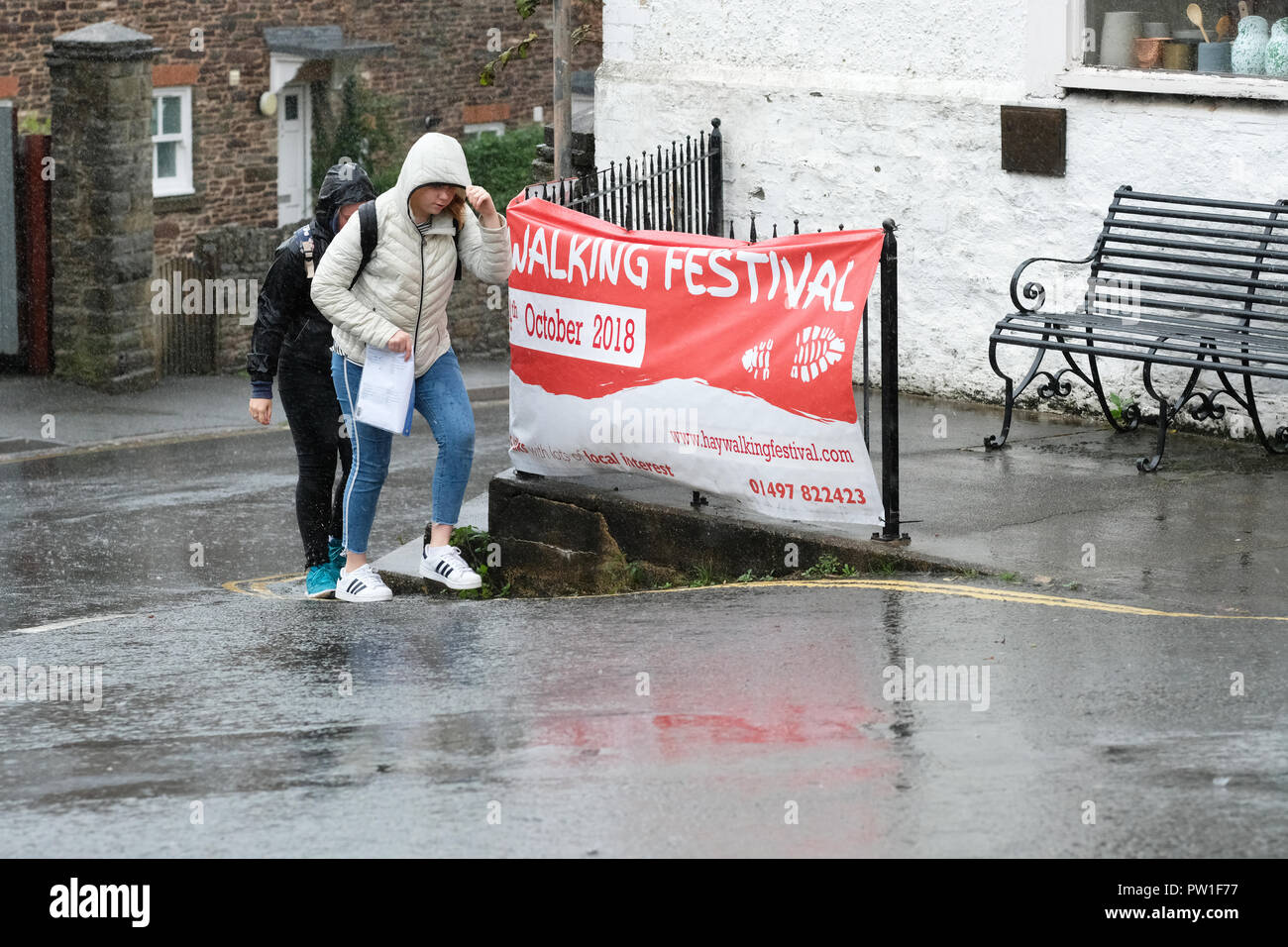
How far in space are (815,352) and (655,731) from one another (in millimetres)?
2518

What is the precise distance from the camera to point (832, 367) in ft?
25.5

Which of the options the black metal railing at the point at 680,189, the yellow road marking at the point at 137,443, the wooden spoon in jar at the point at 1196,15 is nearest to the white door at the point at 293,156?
the yellow road marking at the point at 137,443

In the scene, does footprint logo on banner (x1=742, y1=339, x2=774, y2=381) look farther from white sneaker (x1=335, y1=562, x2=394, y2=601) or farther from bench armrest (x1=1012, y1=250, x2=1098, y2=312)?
bench armrest (x1=1012, y1=250, x2=1098, y2=312)

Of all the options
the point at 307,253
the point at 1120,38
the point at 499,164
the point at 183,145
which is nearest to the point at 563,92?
the point at 1120,38

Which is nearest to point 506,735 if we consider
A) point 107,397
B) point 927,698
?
point 927,698

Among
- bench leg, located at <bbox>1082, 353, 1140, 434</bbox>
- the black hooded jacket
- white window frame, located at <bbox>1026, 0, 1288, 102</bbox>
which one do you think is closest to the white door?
white window frame, located at <bbox>1026, 0, 1288, 102</bbox>

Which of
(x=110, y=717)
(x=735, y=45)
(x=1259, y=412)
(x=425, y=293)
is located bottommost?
(x=110, y=717)

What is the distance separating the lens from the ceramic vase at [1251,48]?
10250 millimetres

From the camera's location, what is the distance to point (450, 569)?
8.30m

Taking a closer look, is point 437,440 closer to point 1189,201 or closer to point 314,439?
point 314,439

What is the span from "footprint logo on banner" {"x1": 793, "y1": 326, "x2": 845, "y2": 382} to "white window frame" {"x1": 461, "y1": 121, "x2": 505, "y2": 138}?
72.9ft

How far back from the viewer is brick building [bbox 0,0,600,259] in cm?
2420

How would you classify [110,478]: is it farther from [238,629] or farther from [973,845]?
[973,845]
